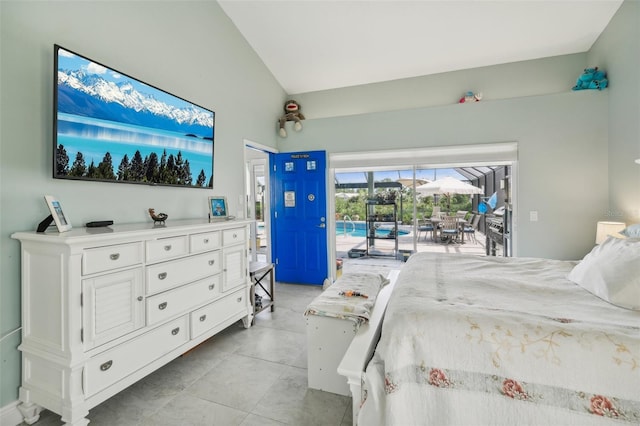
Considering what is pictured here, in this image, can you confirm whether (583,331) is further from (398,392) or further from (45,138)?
(45,138)

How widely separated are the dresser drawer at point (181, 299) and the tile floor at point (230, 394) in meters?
0.49

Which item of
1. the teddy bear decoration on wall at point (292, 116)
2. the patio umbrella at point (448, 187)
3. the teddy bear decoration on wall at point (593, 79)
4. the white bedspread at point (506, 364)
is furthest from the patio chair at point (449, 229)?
the white bedspread at point (506, 364)

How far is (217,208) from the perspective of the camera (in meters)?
2.96

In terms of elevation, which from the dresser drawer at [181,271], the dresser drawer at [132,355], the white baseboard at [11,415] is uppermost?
the dresser drawer at [181,271]

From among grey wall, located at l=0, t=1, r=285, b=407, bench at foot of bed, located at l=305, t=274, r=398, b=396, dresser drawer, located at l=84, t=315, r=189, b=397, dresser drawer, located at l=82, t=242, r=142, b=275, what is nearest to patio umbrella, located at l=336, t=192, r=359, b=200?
grey wall, located at l=0, t=1, r=285, b=407

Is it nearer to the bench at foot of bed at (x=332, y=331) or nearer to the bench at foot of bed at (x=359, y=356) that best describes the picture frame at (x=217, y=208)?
the bench at foot of bed at (x=332, y=331)

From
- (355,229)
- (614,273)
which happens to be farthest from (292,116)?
(614,273)

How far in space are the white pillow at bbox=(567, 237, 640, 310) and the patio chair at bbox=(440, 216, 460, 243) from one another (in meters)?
2.51

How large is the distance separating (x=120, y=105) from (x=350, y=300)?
7.38 ft

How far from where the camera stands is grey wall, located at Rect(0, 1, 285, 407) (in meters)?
1.66

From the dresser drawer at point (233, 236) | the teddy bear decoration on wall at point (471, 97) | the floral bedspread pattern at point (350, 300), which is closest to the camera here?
the floral bedspread pattern at point (350, 300)

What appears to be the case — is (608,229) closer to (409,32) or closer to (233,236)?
(409,32)

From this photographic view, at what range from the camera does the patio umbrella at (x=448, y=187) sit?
4.12 meters

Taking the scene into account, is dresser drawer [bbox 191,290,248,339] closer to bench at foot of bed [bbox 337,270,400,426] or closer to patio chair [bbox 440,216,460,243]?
bench at foot of bed [bbox 337,270,400,426]
